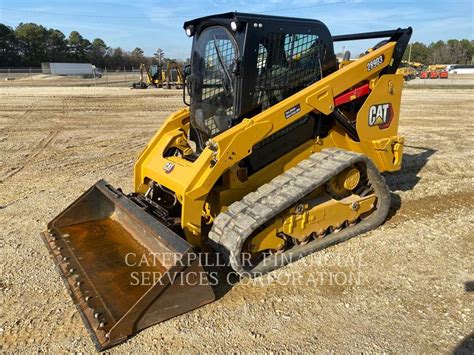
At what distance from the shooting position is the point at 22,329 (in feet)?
10.3

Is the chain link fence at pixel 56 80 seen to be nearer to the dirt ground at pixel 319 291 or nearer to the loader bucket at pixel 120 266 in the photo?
the dirt ground at pixel 319 291

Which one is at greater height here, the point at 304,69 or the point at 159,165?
the point at 304,69

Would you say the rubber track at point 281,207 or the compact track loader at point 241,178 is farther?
the rubber track at point 281,207

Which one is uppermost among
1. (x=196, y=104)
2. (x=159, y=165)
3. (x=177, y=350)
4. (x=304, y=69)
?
(x=304, y=69)

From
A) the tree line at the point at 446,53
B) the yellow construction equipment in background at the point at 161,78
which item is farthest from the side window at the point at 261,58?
the tree line at the point at 446,53

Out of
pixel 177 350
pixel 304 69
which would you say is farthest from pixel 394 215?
pixel 177 350

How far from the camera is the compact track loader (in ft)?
11.1

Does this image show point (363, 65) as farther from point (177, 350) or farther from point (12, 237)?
point (12, 237)

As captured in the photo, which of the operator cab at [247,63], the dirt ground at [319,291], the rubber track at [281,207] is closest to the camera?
the dirt ground at [319,291]

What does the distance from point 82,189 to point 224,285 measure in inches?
136

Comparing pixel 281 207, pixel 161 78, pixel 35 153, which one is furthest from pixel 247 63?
pixel 161 78

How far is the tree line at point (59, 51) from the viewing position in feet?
212

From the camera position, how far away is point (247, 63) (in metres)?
3.96

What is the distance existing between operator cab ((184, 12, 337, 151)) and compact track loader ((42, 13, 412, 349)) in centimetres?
1
